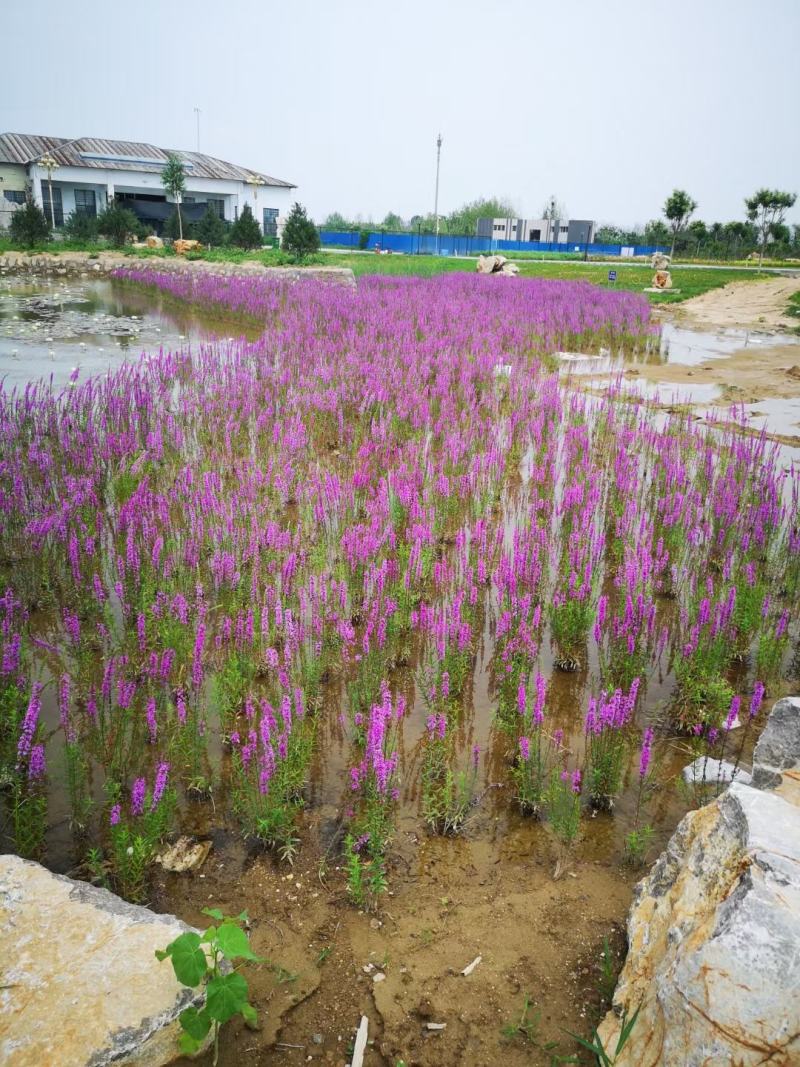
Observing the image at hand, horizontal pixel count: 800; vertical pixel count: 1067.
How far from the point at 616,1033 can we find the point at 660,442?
279 inches

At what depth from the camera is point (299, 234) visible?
1235 inches

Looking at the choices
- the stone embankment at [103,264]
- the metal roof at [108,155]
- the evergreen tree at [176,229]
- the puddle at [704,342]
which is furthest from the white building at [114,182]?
the puddle at [704,342]

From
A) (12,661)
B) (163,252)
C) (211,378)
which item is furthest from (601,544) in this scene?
(163,252)

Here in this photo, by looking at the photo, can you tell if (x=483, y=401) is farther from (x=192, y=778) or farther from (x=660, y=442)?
(x=192, y=778)

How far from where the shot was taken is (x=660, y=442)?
844cm

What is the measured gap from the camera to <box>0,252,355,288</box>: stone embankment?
29.2 m

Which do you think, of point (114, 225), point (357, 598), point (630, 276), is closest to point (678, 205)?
point (630, 276)

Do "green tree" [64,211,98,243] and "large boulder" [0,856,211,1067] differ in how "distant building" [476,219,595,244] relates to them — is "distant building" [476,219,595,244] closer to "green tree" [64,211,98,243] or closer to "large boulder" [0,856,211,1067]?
"green tree" [64,211,98,243]

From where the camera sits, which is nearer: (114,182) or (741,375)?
(741,375)

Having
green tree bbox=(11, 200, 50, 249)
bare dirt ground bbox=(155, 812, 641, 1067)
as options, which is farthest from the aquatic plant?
green tree bbox=(11, 200, 50, 249)

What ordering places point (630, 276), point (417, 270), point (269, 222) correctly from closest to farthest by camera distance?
point (417, 270)
point (630, 276)
point (269, 222)

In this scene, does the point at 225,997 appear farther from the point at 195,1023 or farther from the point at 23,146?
the point at 23,146

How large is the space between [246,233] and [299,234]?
28.5 ft

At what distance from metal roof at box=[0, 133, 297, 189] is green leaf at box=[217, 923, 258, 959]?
184 feet
